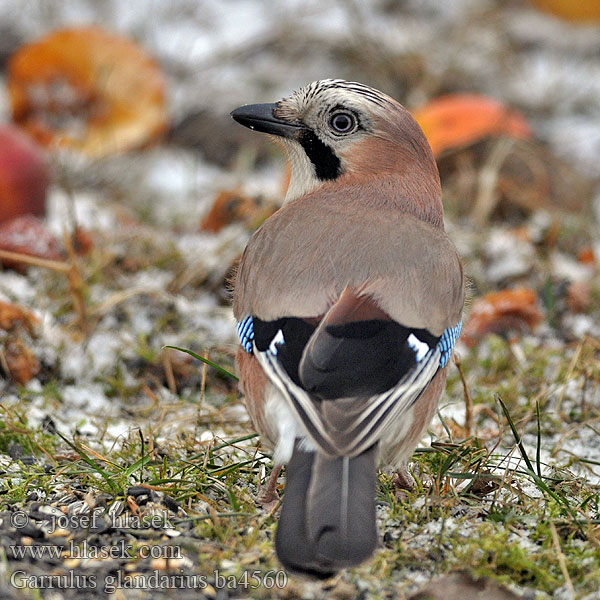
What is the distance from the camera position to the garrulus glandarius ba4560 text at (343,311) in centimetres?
244

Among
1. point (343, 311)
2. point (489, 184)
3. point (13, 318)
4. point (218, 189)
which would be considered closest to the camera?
point (343, 311)

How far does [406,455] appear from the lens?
2910 mm

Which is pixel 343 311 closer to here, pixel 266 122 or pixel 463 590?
pixel 463 590

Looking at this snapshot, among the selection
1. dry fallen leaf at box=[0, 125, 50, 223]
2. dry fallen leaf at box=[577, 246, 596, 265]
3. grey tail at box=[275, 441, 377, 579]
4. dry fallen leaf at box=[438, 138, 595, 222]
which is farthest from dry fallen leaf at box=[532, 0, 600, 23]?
grey tail at box=[275, 441, 377, 579]

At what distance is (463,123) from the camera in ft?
20.6

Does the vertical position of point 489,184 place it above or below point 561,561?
above

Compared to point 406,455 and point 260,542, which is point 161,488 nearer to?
point 260,542

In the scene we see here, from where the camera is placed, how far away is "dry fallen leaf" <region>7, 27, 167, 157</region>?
681 cm

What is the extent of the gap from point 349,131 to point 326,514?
162 cm

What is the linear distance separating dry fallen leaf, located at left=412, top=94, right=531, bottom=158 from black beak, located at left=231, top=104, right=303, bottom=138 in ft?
9.23

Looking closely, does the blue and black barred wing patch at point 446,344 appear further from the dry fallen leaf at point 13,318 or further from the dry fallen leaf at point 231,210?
the dry fallen leaf at point 231,210

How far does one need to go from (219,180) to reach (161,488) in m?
4.11

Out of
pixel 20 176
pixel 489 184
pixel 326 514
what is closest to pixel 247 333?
pixel 326 514

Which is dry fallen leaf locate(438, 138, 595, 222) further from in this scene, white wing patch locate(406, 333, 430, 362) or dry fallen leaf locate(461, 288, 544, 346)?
white wing patch locate(406, 333, 430, 362)
